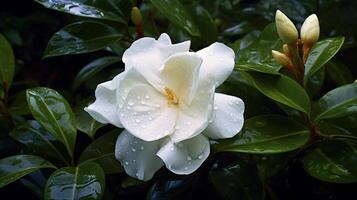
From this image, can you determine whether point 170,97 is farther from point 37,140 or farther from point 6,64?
point 6,64

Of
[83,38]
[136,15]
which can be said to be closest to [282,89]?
[136,15]

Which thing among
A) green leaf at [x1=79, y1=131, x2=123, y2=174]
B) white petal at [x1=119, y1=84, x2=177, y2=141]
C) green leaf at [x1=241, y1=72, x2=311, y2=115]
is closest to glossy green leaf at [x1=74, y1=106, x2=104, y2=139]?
green leaf at [x1=79, y1=131, x2=123, y2=174]

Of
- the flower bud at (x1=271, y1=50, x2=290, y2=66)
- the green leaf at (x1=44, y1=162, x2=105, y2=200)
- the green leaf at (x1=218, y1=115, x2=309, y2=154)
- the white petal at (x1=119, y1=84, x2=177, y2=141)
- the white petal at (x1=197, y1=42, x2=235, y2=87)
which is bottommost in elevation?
the green leaf at (x1=44, y1=162, x2=105, y2=200)

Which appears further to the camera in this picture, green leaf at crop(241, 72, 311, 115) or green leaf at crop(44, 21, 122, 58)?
green leaf at crop(44, 21, 122, 58)

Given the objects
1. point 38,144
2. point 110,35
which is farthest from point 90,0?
point 38,144

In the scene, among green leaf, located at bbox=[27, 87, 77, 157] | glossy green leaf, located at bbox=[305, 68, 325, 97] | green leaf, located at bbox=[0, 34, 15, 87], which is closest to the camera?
green leaf, located at bbox=[27, 87, 77, 157]

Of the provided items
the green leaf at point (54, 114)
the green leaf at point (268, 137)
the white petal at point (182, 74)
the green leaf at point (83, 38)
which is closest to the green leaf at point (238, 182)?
the green leaf at point (268, 137)

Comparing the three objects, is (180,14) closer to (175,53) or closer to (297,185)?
(175,53)

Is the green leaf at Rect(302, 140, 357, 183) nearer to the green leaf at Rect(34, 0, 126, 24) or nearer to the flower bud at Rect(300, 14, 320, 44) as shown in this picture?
the flower bud at Rect(300, 14, 320, 44)
